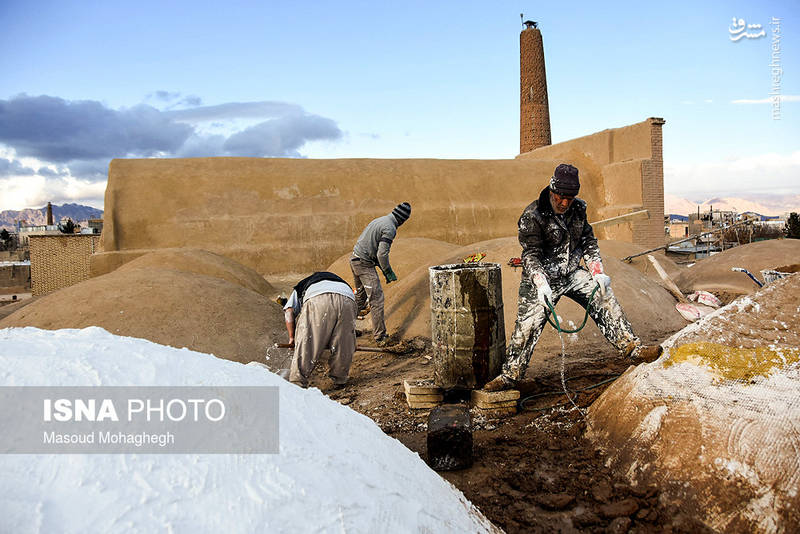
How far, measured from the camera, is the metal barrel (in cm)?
403

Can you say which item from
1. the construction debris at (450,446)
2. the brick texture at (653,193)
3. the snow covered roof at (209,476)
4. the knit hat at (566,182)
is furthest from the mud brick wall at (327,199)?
the snow covered roof at (209,476)

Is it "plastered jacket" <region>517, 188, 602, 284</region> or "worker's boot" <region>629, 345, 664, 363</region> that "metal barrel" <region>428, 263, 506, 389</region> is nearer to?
"plastered jacket" <region>517, 188, 602, 284</region>

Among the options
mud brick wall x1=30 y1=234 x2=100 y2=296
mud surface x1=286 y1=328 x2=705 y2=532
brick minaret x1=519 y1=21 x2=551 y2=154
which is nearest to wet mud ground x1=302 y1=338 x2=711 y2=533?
mud surface x1=286 y1=328 x2=705 y2=532

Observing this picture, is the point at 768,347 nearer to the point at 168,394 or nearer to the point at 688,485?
the point at 688,485

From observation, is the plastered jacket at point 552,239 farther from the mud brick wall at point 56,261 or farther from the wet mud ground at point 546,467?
the mud brick wall at point 56,261

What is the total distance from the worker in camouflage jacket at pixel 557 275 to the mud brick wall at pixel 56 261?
13.7m

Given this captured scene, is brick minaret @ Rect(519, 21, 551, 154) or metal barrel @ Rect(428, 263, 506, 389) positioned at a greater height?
brick minaret @ Rect(519, 21, 551, 154)

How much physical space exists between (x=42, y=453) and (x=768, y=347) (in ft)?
10.2

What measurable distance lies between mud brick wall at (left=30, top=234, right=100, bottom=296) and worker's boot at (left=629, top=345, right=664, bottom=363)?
47.0ft

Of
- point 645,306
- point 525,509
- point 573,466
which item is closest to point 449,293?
point 573,466

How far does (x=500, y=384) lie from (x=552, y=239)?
3.55 ft

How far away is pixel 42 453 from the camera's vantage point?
1.33 m

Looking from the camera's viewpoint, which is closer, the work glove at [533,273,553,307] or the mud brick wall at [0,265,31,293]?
the work glove at [533,273,553,307]

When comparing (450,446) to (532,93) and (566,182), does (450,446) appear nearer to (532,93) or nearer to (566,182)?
(566,182)
